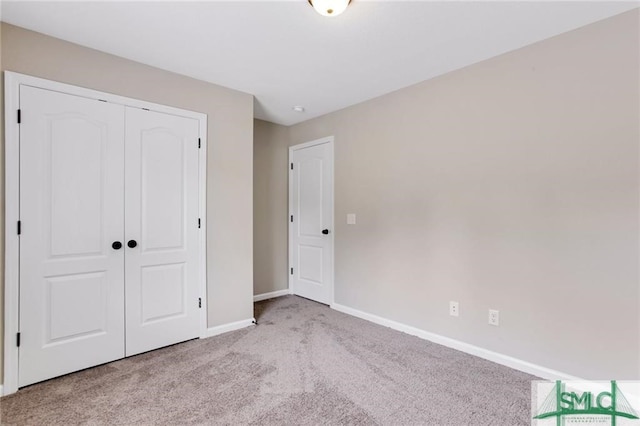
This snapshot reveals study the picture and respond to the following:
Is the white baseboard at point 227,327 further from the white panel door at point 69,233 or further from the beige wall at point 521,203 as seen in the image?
the beige wall at point 521,203

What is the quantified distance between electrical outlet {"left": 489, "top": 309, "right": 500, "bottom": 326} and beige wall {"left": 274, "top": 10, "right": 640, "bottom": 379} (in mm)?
47

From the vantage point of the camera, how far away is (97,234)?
240 centimetres

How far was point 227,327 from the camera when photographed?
122 inches

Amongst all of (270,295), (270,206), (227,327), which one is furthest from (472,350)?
(270,206)

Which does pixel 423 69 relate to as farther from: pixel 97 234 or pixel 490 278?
pixel 97 234

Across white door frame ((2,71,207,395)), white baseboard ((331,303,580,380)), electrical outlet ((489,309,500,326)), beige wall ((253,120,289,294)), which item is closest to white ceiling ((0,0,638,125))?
white door frame ((2,71,207,395))

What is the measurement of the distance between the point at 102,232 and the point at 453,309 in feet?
9.91

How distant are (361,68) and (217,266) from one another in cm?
232

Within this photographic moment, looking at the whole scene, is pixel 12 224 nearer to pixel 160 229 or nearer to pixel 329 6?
pixel 160 229

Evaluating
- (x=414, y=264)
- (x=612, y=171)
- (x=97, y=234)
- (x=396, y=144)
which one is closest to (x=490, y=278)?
(x=414, y=264)

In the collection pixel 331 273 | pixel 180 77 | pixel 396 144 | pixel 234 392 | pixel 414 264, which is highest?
pixel 180 77

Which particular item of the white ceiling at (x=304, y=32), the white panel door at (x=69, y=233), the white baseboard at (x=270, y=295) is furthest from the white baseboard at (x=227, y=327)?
the white ceiling at (x=304, y=32)

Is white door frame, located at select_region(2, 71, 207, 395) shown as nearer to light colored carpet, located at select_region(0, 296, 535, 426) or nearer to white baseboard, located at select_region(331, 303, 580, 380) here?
light colored carpet, located at select_region(0, 296, 535, 426)

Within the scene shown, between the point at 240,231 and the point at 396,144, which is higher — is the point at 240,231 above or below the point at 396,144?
below
